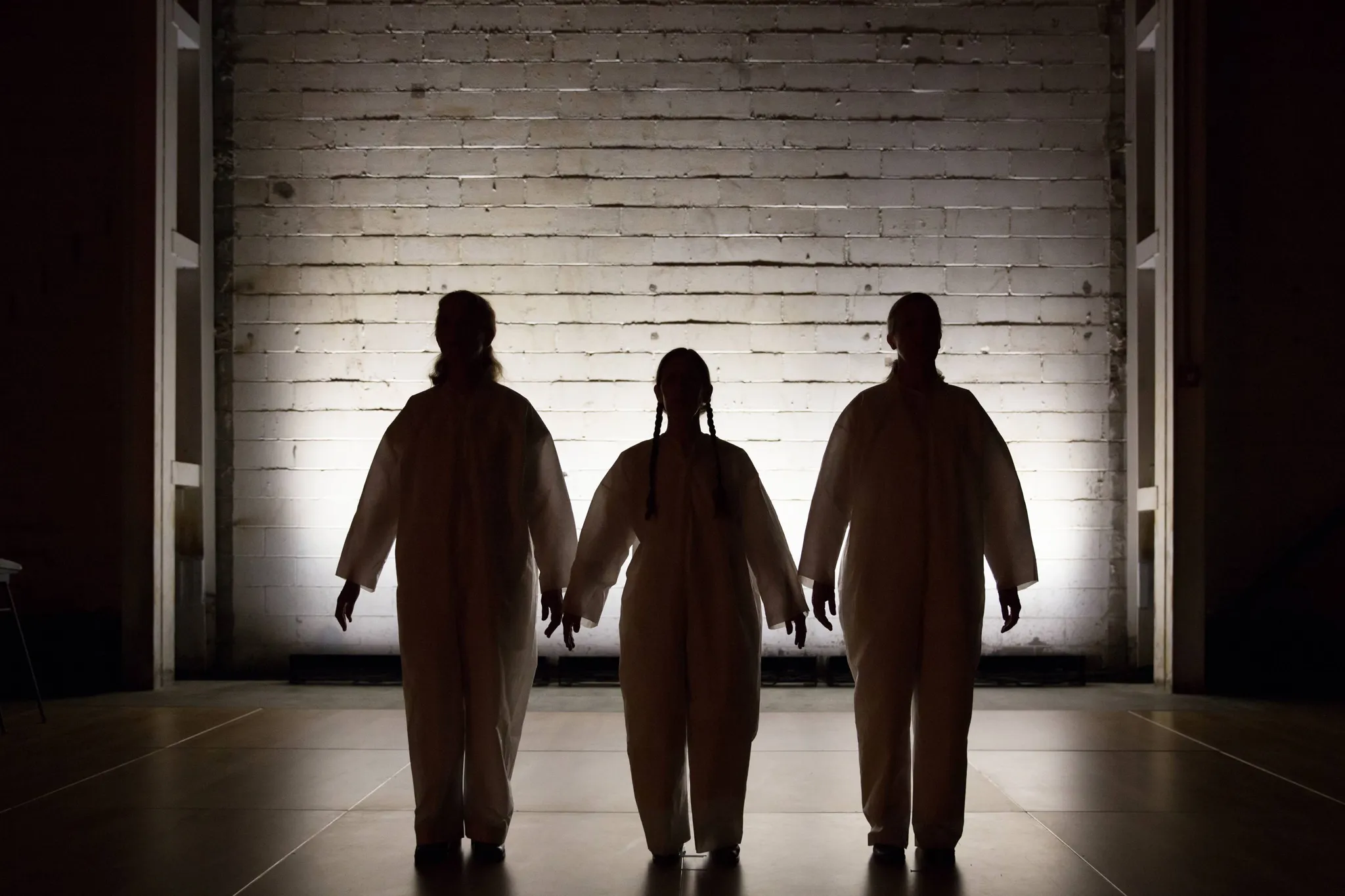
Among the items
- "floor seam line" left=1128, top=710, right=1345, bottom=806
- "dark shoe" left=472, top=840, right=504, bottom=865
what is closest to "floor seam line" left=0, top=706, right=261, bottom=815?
"dark shoe" left=472, top=840, right=504, bottom=865

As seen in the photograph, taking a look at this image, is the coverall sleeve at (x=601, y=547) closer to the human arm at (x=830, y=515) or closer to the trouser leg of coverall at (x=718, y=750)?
the trouser leg of coverall at (x=718, y=750)

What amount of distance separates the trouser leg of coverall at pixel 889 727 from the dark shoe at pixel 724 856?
0.39m

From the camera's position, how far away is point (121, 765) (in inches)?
172

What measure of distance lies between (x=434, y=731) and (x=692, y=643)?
2.42ft

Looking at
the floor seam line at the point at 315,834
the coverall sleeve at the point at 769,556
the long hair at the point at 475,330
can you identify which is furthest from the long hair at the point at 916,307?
the floor seam line at the point at 315,834

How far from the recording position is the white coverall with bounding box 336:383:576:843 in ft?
10.4

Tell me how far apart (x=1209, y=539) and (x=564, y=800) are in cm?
422

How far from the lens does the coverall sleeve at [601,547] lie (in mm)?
3320

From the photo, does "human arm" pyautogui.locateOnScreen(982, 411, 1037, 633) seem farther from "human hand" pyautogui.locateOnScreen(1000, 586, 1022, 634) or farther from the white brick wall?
the white brick wall

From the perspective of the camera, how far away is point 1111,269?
7039 millimetres

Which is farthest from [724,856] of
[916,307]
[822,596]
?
[916,307]

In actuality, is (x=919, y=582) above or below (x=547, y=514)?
below

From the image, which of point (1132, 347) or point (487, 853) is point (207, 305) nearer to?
point (487, 853)

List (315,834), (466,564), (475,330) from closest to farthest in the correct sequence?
1. (466,564)
2. (475,330)
3. (315,834)
